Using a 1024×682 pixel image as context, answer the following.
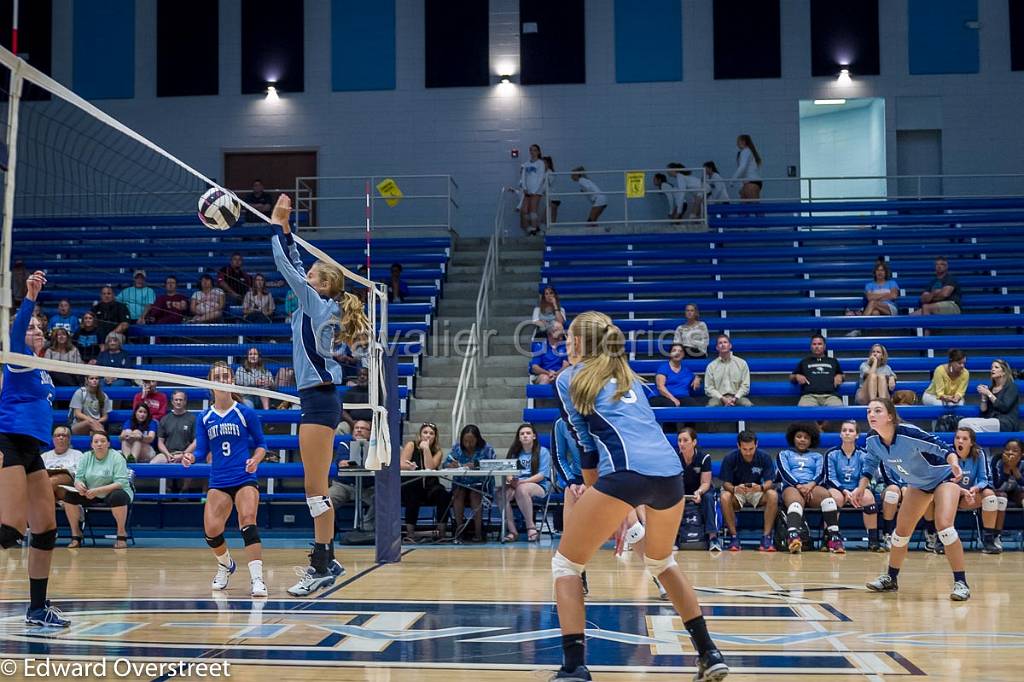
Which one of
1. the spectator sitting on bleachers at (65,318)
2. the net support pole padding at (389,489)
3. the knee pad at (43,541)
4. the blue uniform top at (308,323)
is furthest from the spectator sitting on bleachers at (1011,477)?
the spectator sitting on bleachers at (65,318)

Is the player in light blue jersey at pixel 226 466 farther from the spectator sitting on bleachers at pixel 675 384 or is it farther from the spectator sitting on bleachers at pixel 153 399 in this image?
the spectator sitting on bleachers at pixel 675 384

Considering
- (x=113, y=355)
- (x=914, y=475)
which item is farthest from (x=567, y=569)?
(x=113, y=355)

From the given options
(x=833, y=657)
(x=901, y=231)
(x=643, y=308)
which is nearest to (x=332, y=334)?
(x=833, y=657)

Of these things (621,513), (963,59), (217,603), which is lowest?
(217,603)

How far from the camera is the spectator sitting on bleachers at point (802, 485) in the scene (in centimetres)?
1169

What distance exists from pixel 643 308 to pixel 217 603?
10388 mm

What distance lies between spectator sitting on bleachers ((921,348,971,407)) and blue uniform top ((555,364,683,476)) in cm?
1001

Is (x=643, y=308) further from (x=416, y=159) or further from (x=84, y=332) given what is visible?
(x=84, y=332)

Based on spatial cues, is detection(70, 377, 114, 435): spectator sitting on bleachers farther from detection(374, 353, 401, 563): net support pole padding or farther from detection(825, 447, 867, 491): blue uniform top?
detection(825, 447, 867, 491): blue uniform top

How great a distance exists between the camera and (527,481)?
1269 centimetres

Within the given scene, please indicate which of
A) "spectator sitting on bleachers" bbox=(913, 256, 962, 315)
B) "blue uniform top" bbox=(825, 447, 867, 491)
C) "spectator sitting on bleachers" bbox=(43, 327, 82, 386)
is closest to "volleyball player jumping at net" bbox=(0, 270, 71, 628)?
"spectator sitting on bleachers" bbox=(43, 327, 82, 386)

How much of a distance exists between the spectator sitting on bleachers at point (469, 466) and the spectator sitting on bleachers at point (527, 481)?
0.97 feet

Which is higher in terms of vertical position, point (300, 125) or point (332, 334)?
point (300, 125)

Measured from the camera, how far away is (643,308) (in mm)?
16656
